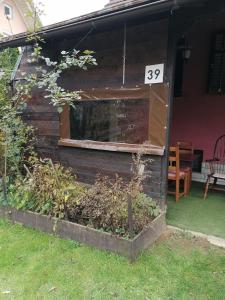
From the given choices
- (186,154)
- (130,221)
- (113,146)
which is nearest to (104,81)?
(113,146)

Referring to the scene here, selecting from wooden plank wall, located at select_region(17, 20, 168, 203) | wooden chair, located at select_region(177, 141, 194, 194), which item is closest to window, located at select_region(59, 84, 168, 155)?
wooden plank wall, located at select_region(17, 20, 168, 203)

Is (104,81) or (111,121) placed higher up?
(104,81)

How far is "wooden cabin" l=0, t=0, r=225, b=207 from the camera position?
3398 millimetres

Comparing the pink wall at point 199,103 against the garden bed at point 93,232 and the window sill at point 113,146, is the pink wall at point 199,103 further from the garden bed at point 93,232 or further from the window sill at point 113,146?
the garden bed at point 93,232

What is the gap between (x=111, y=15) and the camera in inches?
128

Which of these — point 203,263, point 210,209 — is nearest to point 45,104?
point 210,209

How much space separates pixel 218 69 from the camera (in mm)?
5645

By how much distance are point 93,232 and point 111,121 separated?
1695 mm

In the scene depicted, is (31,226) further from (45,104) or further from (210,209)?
(210,209)

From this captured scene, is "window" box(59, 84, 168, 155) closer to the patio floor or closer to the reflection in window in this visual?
the reflection in window

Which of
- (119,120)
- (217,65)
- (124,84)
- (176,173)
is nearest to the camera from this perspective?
(124,84)

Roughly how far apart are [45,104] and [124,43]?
184cm

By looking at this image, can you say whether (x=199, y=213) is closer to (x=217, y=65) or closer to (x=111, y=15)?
(x=111, y=15)

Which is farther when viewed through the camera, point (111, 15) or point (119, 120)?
point (119, 120)
